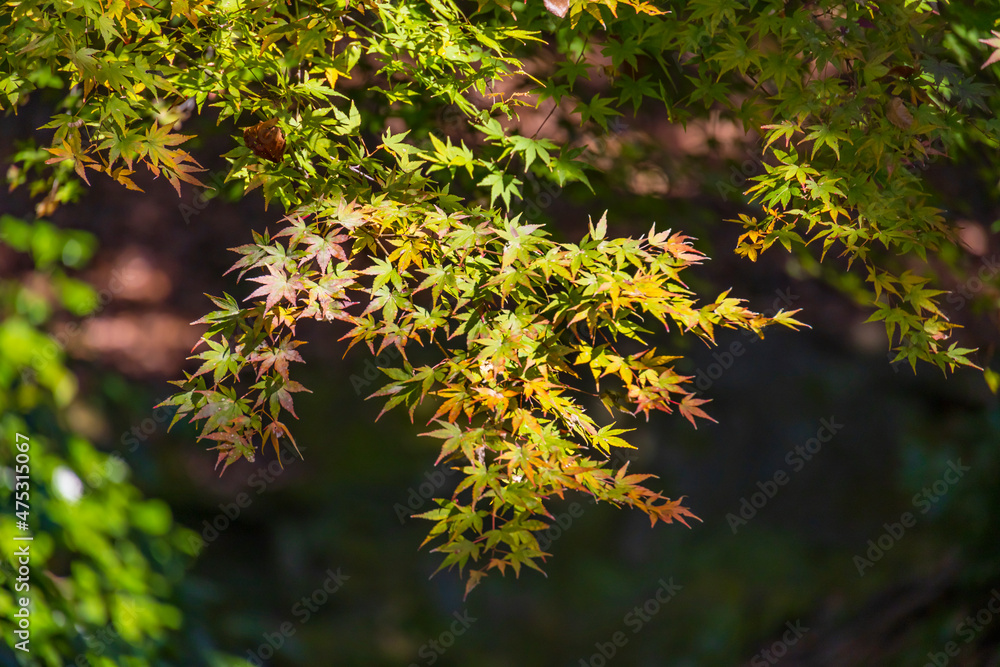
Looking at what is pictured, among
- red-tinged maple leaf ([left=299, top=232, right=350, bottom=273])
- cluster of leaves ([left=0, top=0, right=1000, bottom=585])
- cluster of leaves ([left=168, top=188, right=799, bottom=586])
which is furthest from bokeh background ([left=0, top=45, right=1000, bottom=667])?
red-tinged maple leaf ([left=299, top=232, right=350, bottom=273])

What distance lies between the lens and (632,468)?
3645 millimetres

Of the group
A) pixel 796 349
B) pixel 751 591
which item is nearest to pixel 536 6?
pixel 796 349

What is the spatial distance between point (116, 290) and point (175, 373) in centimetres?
63

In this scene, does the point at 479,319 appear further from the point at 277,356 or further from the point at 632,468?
the point at 632,468

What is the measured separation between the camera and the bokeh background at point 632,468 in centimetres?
346

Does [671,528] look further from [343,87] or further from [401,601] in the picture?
[343,87]

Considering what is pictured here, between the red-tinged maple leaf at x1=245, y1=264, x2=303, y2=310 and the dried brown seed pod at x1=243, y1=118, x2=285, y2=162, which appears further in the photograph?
the dried brown seed pod at x1=243, y1=118, x2=285, y2=162

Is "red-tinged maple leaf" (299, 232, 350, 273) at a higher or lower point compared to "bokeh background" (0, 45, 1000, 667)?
higher

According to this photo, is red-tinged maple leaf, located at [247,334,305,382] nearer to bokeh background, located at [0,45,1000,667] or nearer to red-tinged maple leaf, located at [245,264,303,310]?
red-tinged maple leaf, located at [245,264,303,310]

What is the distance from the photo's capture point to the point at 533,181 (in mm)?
2846

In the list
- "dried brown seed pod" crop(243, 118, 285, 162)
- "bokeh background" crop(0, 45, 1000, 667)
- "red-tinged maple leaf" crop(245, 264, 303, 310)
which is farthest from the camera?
"bokeh background" crop(0, 45, 1000, 667)

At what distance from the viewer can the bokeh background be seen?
346cm

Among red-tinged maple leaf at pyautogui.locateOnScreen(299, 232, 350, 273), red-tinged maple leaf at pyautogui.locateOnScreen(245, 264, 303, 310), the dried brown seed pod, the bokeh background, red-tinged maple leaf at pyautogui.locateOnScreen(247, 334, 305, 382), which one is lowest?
the bokeh background

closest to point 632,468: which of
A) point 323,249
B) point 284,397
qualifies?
point 284,397
